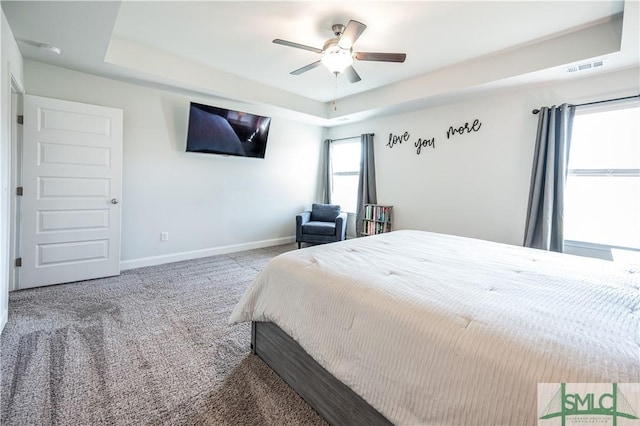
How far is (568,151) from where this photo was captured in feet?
10.4

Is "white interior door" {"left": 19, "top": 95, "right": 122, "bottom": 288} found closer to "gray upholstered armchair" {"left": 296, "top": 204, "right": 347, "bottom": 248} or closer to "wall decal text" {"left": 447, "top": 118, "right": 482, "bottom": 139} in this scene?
"gray upholstered armchair" {"left": 296, "top": 204, "right": 347, "bottom": 248}

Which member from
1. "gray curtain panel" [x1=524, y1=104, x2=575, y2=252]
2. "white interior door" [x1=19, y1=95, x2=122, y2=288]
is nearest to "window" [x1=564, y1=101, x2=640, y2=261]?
"gray curtain panel" [x1=524, y1=104, x2=575, y2=252]

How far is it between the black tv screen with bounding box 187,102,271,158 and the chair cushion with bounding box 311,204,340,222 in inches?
56.0

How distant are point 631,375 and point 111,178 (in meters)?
4.26

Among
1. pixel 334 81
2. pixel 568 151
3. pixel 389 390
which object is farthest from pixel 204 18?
pixel 568 151

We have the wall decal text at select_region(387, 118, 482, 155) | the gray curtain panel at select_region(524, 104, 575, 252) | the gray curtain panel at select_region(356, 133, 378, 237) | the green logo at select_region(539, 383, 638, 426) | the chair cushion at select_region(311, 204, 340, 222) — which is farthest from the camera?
the chair cushion at select_region(311, 204, 340, 222)

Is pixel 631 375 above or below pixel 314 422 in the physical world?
above

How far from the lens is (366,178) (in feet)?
16.9

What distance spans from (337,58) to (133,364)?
2.83 meters

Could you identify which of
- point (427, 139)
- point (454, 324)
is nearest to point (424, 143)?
point (427, 139)

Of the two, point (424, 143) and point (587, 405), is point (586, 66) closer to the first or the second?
point (424, 143)

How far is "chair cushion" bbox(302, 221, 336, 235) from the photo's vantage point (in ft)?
15.6

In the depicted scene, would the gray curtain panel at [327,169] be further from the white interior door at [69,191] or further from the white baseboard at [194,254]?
the white interior door at [69,191]

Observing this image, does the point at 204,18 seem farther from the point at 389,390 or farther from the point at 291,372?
the point at 389,390
